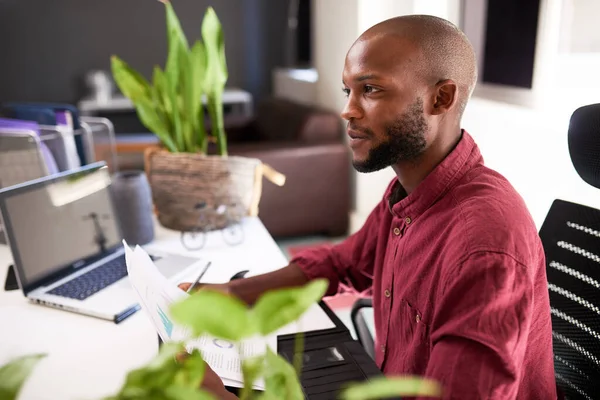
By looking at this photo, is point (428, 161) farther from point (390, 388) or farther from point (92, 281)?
point (92, 281)

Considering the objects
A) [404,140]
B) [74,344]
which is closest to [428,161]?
[404,140]

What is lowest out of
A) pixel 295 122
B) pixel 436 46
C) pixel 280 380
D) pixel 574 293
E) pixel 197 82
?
pixel 295 122

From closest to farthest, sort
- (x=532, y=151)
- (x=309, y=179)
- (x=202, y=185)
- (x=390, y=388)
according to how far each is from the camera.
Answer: (x=390, y=388), (x=202, y=185), (x=532, y=151), (x=309, y=179)

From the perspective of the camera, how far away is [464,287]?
0.72 meters

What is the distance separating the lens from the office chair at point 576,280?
35.4 inches

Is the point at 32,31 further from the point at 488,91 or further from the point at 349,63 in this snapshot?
the point at 349,63

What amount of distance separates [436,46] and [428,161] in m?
0.21

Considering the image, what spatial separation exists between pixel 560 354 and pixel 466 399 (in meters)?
0.45

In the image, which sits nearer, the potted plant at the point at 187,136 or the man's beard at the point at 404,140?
the man's beard at the point at 404,140

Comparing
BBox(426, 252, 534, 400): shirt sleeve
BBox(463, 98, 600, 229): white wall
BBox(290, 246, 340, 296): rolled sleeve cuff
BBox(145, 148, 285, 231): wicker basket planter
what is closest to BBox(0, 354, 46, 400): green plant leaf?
BBox(426, 252, 534, 400): shirt sleeve

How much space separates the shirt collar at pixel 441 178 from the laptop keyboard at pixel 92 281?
0.72m

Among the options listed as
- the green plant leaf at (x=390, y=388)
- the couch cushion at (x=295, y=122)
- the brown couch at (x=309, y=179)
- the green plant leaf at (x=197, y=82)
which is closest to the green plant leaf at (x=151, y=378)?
the green plant leaf at (x=390, y=388)

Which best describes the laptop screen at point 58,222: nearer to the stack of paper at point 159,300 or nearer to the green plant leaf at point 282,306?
the stack of paper at point 159,300

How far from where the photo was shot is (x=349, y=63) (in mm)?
993
